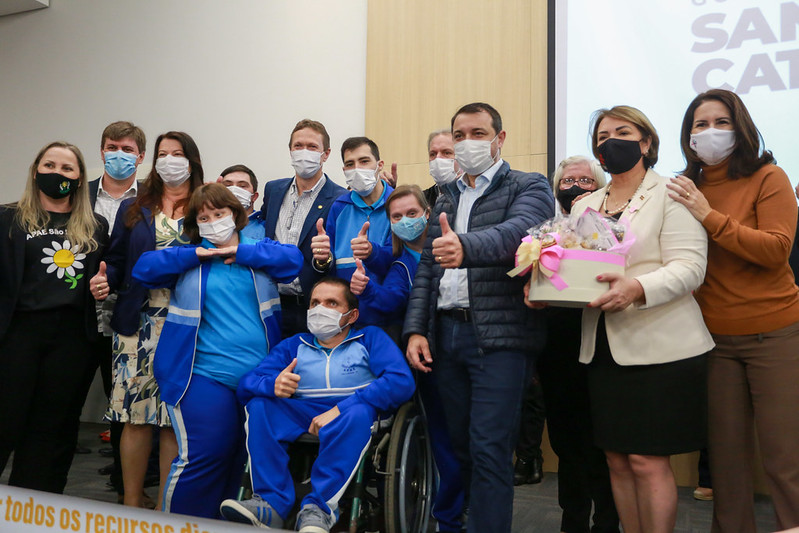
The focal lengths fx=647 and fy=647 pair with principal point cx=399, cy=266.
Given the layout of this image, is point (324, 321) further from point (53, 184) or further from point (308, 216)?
point (53, 184)

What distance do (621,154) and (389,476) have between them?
1.22 metres

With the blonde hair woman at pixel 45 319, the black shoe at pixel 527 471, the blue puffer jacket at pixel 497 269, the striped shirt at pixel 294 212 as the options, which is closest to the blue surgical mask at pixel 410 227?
the blue puffer jacket at pixel 497 269

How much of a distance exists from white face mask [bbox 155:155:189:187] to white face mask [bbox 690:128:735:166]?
6.34ft

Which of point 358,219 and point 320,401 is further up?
point 358,219

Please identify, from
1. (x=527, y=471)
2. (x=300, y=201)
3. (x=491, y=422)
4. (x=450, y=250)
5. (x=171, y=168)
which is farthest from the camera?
(x=527, y=471)

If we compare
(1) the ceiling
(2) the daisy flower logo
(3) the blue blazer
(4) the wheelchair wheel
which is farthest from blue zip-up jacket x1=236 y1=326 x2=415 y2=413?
(1) the ceiling

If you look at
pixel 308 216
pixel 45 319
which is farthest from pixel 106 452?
pixel 308 216

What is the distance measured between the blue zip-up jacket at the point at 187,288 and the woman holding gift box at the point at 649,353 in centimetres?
113

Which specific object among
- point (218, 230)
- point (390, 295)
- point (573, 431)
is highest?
point (218, 230)

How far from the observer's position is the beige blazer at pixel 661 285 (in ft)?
5.78

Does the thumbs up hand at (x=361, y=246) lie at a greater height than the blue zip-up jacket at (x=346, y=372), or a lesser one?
greater

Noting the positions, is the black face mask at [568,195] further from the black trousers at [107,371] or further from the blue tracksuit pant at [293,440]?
the black trousers at [107,371]

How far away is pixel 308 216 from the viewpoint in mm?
2887

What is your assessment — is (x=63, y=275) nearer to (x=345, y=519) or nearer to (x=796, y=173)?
(x=345, y=519)
